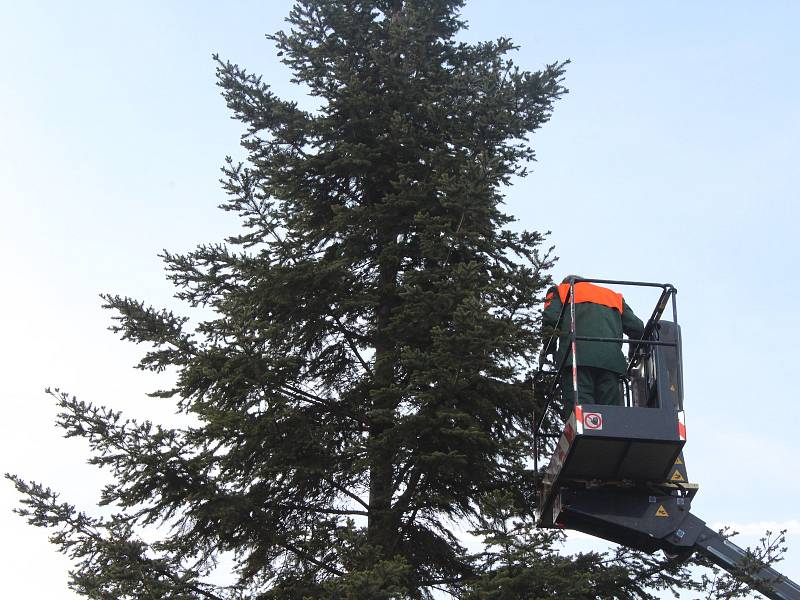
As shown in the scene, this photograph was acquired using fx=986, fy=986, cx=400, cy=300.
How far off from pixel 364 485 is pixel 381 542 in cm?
106

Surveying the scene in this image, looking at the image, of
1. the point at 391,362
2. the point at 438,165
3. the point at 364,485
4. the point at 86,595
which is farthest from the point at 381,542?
the point at 438,165

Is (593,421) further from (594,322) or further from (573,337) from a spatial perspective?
(594,322)

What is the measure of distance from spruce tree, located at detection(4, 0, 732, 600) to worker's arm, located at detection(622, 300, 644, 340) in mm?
1175

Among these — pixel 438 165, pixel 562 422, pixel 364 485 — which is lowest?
pixel 364 485

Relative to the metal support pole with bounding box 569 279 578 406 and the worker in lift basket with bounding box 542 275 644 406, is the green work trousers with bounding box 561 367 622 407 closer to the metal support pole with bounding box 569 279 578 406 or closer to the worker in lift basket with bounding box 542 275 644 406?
the worker in lift basket with bounding box 542 275 644 406

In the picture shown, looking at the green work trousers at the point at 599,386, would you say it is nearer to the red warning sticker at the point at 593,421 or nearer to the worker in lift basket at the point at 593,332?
the worker in lift basket at the point at 593,332

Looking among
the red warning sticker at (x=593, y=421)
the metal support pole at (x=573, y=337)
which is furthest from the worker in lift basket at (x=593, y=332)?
the red warning sticker at (x=593, y=421)

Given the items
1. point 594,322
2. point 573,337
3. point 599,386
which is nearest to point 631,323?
point 594,322

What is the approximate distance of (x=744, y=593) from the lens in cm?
977

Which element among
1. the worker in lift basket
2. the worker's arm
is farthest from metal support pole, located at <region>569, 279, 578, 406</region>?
the worker's arm

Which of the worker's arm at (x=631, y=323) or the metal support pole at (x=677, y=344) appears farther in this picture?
the worker's arm at (x=631, y=323)

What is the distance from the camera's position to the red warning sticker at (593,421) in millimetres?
9852

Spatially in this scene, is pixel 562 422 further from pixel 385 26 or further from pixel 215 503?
pixel 385 26

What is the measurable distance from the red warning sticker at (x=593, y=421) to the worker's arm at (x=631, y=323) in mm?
1818
